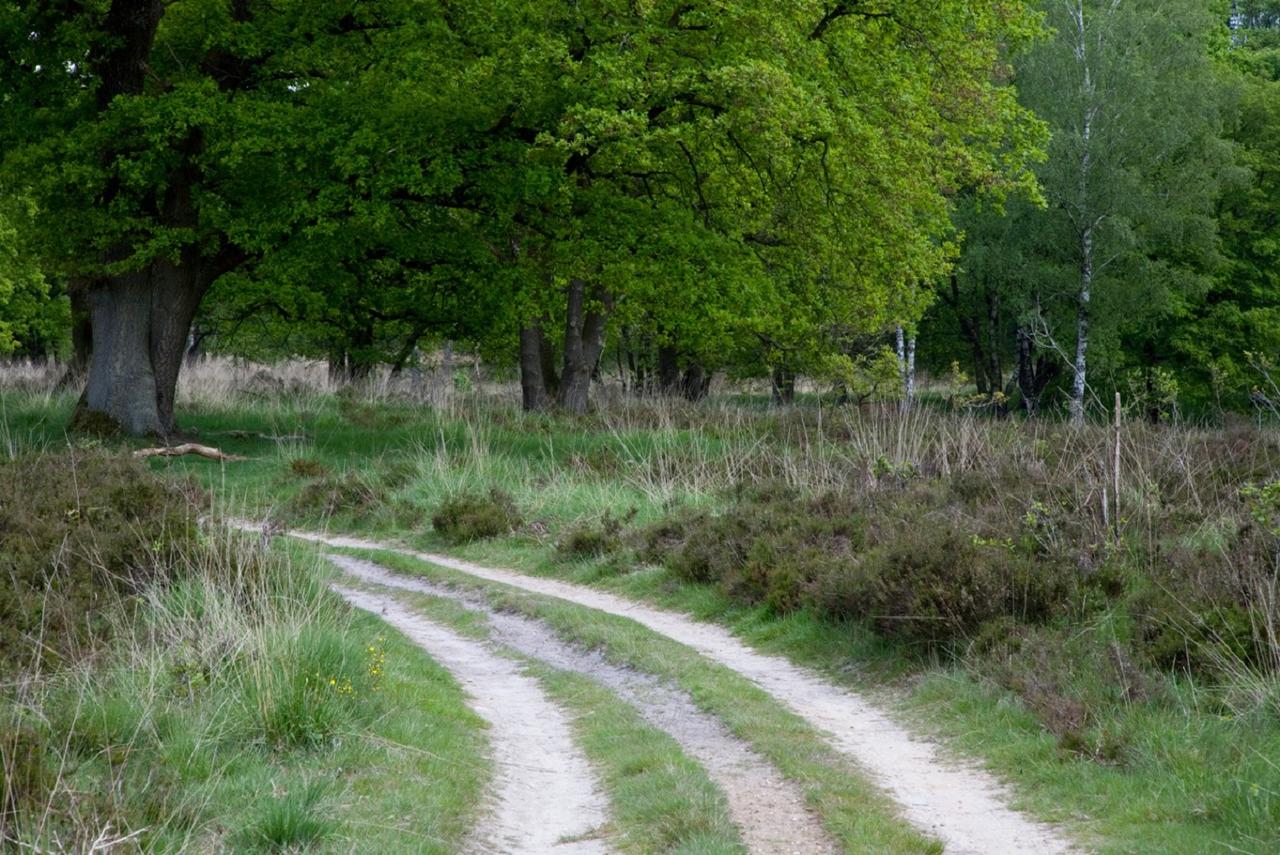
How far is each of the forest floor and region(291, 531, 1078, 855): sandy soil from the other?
23mm

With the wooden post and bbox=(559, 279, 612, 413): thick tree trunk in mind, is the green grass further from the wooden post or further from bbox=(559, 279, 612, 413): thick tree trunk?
bbox=(559, 279, 612, 413): thick tree trunk

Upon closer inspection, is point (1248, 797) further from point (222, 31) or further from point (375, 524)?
point (222, 31)

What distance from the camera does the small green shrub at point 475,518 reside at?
17.3 metres

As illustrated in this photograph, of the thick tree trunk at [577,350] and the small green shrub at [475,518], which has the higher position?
the thick tree trunk at [577,350]

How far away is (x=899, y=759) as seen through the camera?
7.86 m

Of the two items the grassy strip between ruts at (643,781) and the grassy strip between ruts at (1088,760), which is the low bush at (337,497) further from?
the grassy strip between ruts at (1088,760)

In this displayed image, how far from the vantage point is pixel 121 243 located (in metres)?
23.2

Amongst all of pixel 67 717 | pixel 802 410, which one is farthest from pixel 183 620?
pixel 802 410

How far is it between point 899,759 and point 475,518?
33.7ft

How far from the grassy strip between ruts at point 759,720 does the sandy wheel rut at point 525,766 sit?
887mm

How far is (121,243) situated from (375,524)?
8.27 m

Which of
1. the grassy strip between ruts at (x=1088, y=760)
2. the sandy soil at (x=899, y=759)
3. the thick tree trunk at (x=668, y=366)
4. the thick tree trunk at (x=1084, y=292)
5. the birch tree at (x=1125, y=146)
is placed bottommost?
the sandy soil at (x=899, y=759)

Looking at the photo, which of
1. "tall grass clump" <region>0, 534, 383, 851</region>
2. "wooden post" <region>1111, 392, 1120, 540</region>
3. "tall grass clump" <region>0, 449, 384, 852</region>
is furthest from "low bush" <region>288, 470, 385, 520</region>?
"wooden post" <region>1111, 392, 1120, 540</region>

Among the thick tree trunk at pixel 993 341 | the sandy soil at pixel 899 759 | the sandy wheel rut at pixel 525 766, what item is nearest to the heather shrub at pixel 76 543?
the sandy wheel rut at pixel 525 766
